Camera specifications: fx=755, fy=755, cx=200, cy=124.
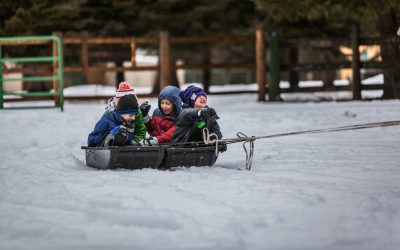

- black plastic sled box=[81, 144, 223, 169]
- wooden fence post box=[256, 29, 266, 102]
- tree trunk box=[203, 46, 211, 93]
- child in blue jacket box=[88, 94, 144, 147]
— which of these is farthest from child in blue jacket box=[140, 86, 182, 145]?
tree trunk box=[203, 46, 211, 93]

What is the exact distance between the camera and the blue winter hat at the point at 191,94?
842cm

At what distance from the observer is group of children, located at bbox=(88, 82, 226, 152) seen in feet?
25.1

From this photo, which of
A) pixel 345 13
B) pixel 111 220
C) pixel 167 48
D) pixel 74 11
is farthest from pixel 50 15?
pixel 111 220

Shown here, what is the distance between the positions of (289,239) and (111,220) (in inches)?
49.7

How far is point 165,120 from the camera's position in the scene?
8367 millimetres

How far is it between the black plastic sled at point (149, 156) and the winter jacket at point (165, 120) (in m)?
0.50

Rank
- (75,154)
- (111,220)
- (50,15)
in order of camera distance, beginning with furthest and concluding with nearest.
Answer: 1. (50,15)
2. (75,154)
3. (111,220)

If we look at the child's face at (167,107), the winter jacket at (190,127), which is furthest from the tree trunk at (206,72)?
the winter jacket at (190,127)

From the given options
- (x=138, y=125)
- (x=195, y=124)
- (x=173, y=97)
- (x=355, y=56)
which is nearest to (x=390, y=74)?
(x=355, y=56)

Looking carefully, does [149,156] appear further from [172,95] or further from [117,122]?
[172,95]

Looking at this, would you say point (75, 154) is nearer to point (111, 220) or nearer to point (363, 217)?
point (111, 220)

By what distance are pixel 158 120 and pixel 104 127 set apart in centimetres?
88

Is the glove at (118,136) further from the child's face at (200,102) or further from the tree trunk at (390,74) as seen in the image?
the tree trunk at (390,74)

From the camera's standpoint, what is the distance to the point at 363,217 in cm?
529
